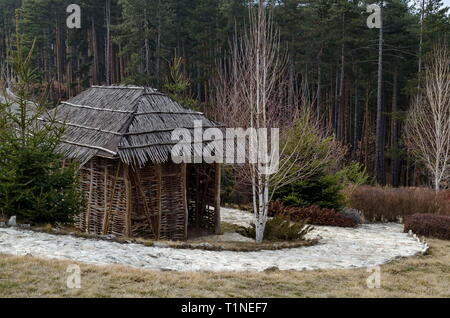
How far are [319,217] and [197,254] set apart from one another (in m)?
8.01

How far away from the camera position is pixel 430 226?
1554cm

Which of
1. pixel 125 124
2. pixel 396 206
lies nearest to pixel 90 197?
pixel 125 124

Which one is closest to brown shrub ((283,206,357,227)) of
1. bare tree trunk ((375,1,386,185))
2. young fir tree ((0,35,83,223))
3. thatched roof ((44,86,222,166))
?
thatched roof ((44,86,222,166))

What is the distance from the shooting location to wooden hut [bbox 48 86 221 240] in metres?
13.1

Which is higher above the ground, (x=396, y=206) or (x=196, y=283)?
(x=196, y=283)

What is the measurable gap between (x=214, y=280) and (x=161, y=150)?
5.84m

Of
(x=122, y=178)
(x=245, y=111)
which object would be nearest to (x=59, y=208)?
(x=122, y=178)

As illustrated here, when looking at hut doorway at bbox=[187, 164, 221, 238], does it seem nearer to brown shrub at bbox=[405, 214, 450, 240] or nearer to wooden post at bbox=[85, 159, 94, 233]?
wooden post at bbox=[85, 159, 94, 233]

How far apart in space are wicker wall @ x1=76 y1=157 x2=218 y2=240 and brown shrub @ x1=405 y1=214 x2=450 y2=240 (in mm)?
7115

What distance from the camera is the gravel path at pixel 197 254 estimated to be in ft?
29.5

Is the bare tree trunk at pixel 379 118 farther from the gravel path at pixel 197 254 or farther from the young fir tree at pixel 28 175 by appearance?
the young fir tree at pixel 28 175

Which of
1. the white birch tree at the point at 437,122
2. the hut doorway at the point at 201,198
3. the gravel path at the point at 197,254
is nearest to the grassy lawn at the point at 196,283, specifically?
the gravel path at the point at 197,254

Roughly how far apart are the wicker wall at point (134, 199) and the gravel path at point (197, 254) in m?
2.95

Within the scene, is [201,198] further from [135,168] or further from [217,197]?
[135,168]
